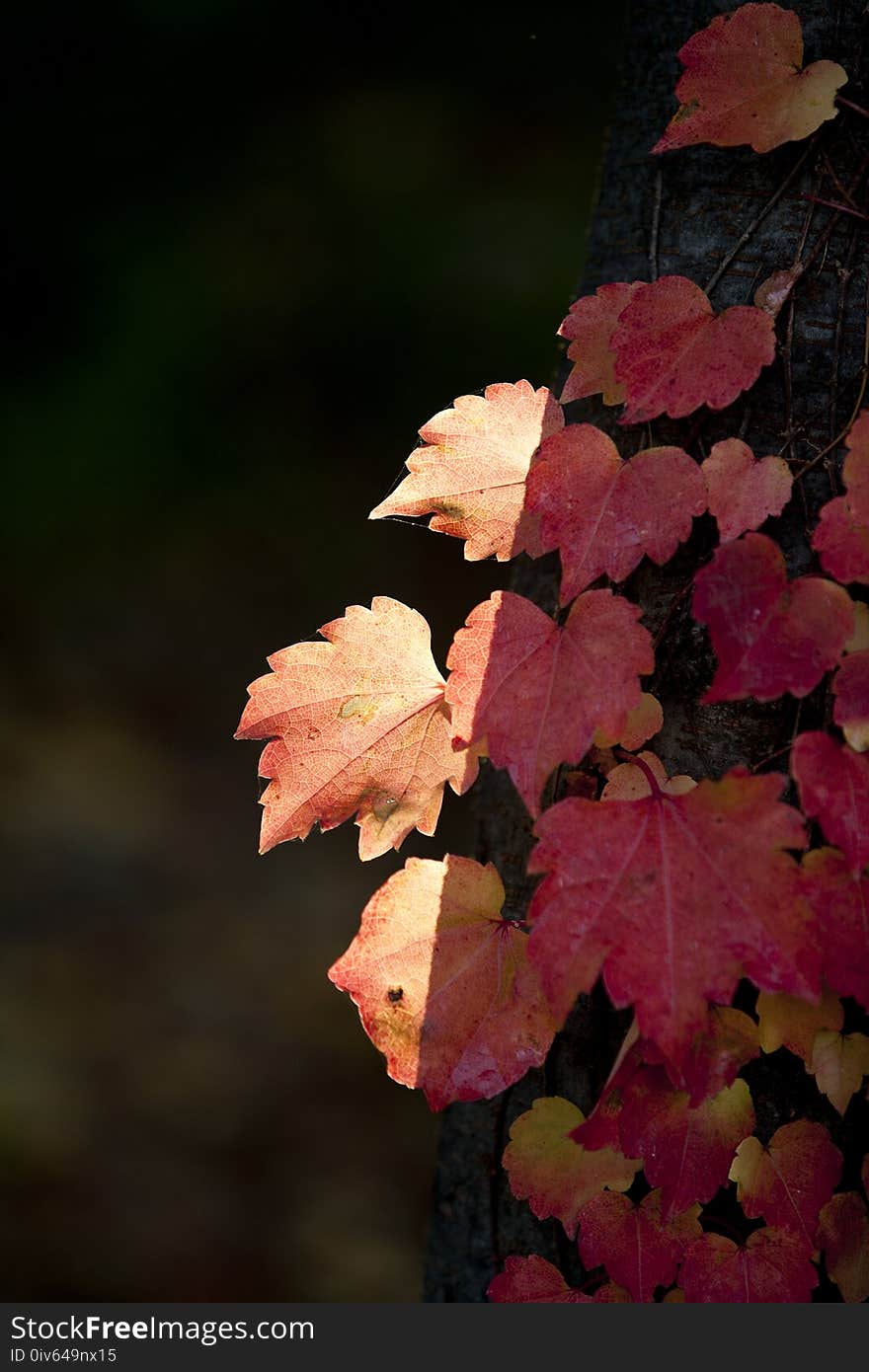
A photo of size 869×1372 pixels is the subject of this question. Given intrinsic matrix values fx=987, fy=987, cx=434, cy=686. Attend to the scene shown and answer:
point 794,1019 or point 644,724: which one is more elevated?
point 644,724

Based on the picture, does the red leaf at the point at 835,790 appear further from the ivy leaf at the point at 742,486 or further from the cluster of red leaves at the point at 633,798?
the ivy leaf at the point at 742,486

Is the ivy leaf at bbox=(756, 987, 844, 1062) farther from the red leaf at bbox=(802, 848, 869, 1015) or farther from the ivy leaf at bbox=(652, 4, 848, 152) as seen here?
the ivy leaf at bbox=(652, 4, 848, 152)

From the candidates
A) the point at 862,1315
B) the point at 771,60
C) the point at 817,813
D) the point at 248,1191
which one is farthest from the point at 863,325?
the point at 248,1191

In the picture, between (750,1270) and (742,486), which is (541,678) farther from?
(750,1270)

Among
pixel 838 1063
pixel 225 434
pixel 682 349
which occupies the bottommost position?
pixel 838 1063

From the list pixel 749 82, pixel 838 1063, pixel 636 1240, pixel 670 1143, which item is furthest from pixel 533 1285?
pixel 749 82

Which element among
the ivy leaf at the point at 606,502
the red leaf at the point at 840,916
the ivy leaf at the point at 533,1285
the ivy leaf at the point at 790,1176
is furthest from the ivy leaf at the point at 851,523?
the ivy leaf at the point at 533,1285

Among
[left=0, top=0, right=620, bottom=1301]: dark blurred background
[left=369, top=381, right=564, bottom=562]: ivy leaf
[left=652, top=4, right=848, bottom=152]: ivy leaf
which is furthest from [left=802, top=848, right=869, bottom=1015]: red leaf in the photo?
[left=0, top=0, right=620, bottom=1301]: dark blurred background
